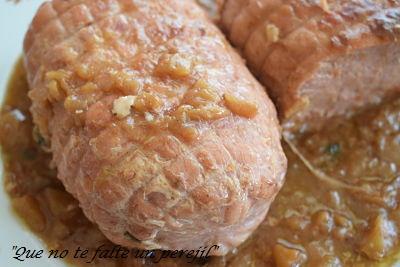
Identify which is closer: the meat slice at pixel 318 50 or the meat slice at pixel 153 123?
the meat slice at pixel 153 123

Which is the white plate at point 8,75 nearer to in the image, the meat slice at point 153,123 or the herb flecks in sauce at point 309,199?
the herb flecks in sauce at point 309,199

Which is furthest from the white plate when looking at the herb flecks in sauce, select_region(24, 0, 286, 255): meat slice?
select_region(24, 0, 286, 255): meat slice

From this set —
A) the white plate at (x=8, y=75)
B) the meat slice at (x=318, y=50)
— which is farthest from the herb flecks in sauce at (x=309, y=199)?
the meat slice at (x=318, y=50)

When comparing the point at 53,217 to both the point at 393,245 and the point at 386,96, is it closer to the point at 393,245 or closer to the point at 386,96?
the point at 393,245

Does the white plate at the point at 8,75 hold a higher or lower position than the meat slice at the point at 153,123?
→ lower

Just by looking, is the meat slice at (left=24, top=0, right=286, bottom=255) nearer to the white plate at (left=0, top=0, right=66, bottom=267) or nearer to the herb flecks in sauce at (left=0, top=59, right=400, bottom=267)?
the herb flecks in sauce at (left=0, top=59, right=400, bottom=267)

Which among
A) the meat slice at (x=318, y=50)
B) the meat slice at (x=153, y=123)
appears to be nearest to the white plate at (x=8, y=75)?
the meat slice at (x=153, y=123)

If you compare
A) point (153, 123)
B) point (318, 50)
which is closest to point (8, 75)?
point (153, 123)

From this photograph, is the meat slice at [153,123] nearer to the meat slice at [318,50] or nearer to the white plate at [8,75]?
the meat slice at [318,50]

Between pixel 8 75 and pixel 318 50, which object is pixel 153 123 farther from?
pixel 8 75
